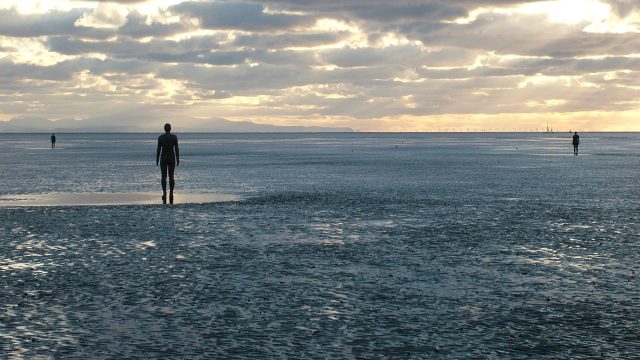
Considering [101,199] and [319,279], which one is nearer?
[319,279]

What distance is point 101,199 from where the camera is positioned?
87.1 feet

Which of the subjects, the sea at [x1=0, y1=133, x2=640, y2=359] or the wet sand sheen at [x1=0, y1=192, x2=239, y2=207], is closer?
the sea at [x1=0, y1=133, x2=640, y2=359]

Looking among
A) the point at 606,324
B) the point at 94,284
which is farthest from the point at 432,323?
the point at 94,284

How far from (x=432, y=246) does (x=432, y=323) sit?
20.7ft

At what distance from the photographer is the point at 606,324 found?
9438mm

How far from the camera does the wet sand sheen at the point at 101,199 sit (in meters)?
25.0

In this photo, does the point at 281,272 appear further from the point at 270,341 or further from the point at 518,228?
the point at 518,228

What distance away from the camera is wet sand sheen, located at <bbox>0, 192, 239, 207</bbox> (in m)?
25.0

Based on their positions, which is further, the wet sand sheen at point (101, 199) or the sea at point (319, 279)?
the wet sand sheen at point (101, 199)

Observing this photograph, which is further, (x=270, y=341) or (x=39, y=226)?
(x=39, y=226)

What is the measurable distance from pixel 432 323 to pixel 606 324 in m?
2.00

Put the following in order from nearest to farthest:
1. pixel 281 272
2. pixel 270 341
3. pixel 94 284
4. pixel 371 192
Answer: pixel 270 341, pixel 94 284, pixel 281 272, pixel 371 192

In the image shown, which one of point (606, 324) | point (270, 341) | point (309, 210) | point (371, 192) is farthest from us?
point (371, 192)

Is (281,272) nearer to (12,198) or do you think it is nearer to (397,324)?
(397,324)
